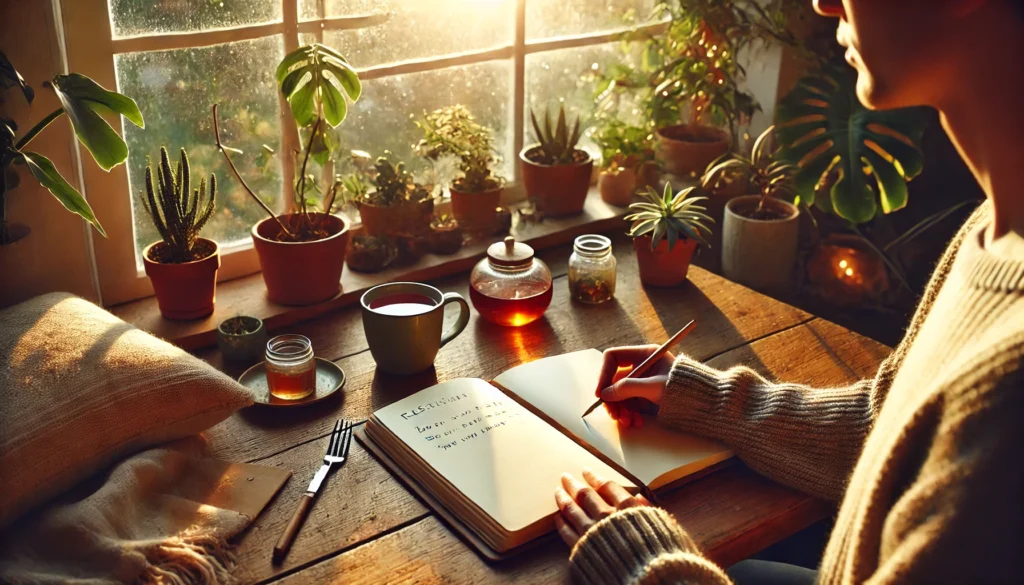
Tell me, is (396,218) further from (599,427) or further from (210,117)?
(599,427)

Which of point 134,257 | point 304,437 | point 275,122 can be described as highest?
point 275,122

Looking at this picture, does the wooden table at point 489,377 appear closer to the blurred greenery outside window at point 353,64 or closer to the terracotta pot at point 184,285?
the terracotta pot at point 184,285

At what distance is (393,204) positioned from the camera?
5.49ft

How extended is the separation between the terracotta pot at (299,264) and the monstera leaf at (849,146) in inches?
39.9

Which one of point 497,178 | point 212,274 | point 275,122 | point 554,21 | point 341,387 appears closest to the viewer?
point 341,387

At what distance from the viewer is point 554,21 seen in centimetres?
199

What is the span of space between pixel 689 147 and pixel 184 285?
116 cm

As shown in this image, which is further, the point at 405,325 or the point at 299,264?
the point at 299,264

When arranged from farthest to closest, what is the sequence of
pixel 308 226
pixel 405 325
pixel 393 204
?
pixel 393 204, pixel 308 226, pixel 405 325

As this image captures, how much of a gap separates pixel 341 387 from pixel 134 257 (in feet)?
1.64

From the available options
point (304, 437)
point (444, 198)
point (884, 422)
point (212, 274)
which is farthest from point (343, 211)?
point (884, 422)

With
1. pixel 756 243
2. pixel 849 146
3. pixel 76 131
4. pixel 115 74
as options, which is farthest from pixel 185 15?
pixel 849 146

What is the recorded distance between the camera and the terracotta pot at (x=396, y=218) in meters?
1.68

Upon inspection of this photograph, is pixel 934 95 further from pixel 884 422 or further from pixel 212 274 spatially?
pixel 212 274
